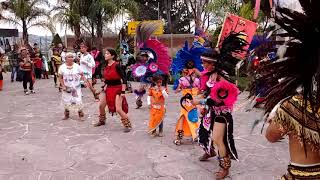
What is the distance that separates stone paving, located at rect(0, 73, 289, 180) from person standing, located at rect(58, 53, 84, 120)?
1.03 ft

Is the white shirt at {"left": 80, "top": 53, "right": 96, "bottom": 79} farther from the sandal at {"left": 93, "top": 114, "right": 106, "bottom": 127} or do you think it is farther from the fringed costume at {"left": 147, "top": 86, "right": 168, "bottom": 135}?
the fringed costume at {"left": 147, "top": 86, "right": 168, "bottom": 135}

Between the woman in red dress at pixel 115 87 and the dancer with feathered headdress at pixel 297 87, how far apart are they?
4.86 m

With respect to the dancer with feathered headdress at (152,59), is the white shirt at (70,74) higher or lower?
lower

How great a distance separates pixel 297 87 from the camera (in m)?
2.16

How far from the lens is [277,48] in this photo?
2.26 meters

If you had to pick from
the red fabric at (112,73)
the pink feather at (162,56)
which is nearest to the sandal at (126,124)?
the red fabric at (112,73)

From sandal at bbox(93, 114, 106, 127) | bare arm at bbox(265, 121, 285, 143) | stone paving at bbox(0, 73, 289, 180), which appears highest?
bare arm at bbox(265, 121, 285, 143)

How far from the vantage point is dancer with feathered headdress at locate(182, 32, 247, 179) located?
4535mm

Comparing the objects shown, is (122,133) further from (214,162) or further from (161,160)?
(214,162)

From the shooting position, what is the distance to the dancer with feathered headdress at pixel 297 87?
2.06 m

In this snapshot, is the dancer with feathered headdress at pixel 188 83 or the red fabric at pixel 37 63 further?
the red fabric at pixel 37 63

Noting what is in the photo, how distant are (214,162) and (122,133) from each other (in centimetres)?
231

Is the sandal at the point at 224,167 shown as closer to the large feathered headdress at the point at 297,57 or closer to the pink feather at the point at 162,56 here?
the large feathered headdress at the point at 297,57

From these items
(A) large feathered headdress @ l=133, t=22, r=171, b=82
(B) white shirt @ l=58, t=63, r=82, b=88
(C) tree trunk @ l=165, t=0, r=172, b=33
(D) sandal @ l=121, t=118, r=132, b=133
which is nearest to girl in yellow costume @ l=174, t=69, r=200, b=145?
(D) sandal @ l=121, t=118, r=132, b=133
